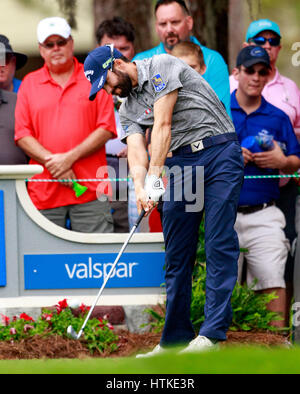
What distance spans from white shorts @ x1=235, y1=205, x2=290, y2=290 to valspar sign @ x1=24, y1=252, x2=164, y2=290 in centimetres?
74

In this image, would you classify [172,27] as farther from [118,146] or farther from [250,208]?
[250,208]

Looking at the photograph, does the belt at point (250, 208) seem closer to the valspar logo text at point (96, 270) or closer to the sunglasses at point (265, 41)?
the valspar logo text at point (96, 270)

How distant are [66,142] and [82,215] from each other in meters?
0.63

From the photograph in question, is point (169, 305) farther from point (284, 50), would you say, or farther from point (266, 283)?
point (284, 50)

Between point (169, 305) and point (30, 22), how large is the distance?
4562 mm

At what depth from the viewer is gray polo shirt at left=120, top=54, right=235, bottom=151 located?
5.62 m

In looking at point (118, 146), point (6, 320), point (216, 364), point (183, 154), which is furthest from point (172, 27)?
point (216, 364)

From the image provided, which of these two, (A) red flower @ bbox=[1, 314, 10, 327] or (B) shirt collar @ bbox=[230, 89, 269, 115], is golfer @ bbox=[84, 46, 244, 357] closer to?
(B) shirt collar @ bbox=[230, 89, 269, 115]

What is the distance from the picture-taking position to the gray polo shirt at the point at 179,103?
5.62 meters

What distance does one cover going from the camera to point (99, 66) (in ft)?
18.4

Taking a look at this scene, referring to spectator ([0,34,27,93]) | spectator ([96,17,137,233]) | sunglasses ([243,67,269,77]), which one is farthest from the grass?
spectator ([0,34,27,93])

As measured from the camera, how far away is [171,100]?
5.56m

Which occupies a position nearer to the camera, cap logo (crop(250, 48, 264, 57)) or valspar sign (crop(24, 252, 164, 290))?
valspar sign (crop(24, 252, 164, 290))

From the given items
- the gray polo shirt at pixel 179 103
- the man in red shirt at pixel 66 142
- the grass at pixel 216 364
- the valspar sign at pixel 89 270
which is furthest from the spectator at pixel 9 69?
the grass at pixel 216 364
